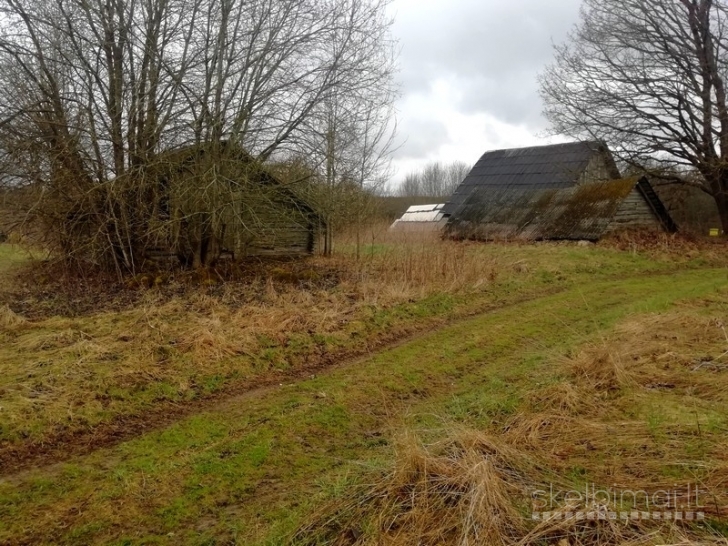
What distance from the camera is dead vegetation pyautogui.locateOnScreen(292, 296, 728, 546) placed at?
2.87 meters

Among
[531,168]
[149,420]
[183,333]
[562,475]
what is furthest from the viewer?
[531,168]

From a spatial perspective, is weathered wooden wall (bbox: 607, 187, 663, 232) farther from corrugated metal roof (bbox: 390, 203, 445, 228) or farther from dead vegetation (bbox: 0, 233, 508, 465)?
corrugated metal roof (bbox: 390, 203, 445, 228)

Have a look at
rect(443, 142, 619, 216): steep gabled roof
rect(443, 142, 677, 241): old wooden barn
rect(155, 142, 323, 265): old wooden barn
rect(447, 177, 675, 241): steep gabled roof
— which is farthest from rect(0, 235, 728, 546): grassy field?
rect(443, 142, 619, 216): steep gabled roof

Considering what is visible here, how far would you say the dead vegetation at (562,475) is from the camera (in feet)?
9.42

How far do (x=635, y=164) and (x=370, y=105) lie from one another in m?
14.9

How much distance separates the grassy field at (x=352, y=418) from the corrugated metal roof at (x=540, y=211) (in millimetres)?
10138

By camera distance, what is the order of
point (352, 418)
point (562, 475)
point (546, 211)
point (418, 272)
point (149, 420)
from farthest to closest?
point (546, 211), point (418, 272), point (352, 418), point (149, 420), point (562, 475)

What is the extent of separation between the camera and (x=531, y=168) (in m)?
27.0

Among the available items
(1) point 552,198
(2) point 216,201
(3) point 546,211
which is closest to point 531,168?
(1) point 552,198

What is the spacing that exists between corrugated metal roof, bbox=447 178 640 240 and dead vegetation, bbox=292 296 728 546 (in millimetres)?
15675

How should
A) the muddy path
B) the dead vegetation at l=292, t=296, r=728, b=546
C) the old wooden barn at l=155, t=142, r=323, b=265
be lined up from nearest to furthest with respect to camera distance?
1. the dead vegetation at l=292, t=296, r=728, b=546
2. the muddy path
3. the old wooden barn at l=155, t=142, r=323, b=265

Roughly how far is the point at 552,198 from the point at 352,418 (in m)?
20.1

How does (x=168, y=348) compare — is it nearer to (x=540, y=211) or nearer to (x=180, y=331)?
(x=180, y=331)

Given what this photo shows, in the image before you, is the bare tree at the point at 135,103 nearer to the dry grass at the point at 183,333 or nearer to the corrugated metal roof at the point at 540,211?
the dry grass at the point at 183,333
